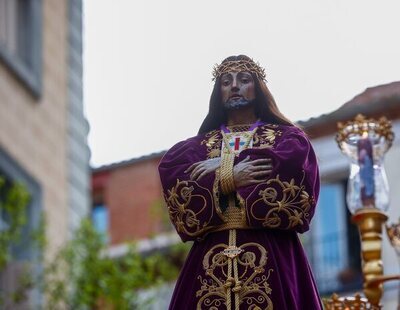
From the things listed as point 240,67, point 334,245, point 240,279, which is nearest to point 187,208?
point 240,279

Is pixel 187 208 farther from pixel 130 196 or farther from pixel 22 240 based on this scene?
pixel 130 196

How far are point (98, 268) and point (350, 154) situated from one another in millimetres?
7877

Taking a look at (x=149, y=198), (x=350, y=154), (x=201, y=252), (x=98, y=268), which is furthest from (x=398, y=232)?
(x=149, y=198)

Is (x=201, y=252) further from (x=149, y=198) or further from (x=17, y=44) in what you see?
(x=149, y=198)

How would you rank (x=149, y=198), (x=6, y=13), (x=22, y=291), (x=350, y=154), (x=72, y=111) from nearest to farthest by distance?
(x=350, y=154) → (x=22, y=291) → (x=6, y=13) → (x=72, y=111) → (x=149, y=198)

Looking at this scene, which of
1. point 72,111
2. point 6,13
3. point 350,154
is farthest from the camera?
point 72,111

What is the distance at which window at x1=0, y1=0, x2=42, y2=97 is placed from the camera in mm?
21984

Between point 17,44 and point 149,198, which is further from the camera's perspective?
point 149,198

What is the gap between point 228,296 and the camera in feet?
25.6

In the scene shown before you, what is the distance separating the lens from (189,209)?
802 cm

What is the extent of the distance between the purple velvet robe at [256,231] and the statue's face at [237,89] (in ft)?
0.76

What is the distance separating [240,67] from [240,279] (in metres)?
1.09

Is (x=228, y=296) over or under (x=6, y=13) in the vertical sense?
under

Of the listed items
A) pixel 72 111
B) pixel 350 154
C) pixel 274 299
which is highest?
pixel 72 111
